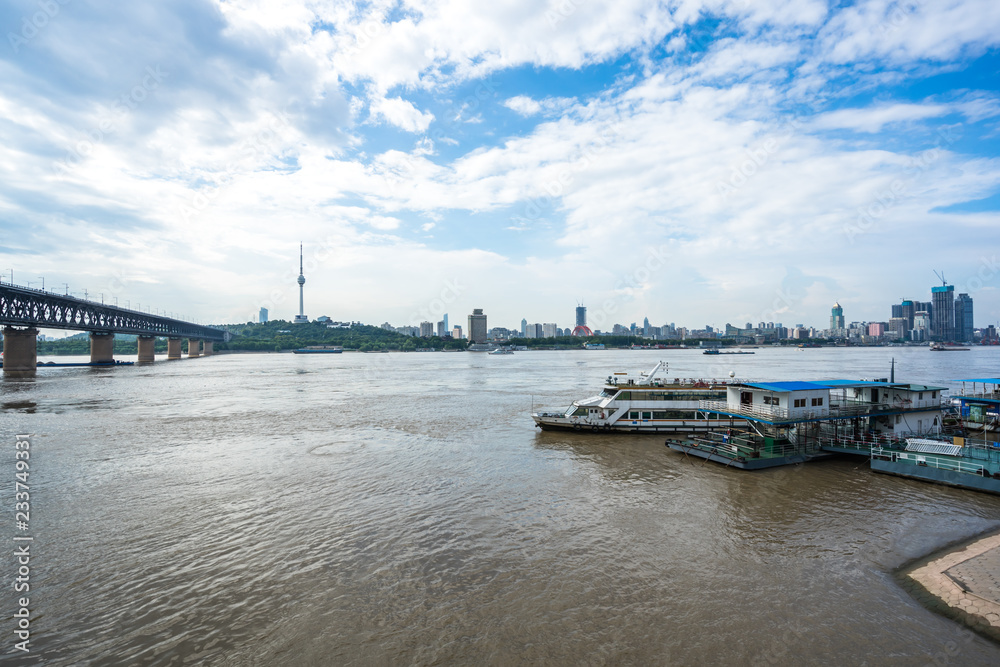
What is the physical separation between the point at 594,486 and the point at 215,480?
22075 millimetres

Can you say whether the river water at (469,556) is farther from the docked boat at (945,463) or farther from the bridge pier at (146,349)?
the bridge pier at (146,349)

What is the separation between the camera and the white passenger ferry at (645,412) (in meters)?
39.9

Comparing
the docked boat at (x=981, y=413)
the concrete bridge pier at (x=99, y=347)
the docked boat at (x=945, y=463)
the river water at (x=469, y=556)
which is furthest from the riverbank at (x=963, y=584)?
the concrete bridge pier at (x=99, y=347)

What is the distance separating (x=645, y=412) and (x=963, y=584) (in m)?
26.2

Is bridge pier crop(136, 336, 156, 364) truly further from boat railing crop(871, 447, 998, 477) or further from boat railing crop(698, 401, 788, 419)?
boat railing crop(871, 447, 998, 477)

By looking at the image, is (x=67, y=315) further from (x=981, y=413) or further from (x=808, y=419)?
(x=981, y=413)

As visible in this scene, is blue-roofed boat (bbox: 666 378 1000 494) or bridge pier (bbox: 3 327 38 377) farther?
bridge pier (bbox: 3 327 38 377)

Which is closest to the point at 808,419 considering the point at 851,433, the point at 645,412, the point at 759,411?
the point at 759,411

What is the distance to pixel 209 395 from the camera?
6950 centimetres

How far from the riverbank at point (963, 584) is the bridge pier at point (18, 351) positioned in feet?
445

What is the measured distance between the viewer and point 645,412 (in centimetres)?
4053

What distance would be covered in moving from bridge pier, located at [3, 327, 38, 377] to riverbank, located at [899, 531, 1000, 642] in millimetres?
135645

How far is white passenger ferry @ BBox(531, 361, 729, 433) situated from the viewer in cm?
3988

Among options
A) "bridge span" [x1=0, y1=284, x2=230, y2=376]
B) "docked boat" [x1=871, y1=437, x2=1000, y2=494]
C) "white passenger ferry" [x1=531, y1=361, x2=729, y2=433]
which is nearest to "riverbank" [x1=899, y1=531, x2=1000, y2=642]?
"docked boat" [x1=871, y1=437, x2=1000, y2=494]
